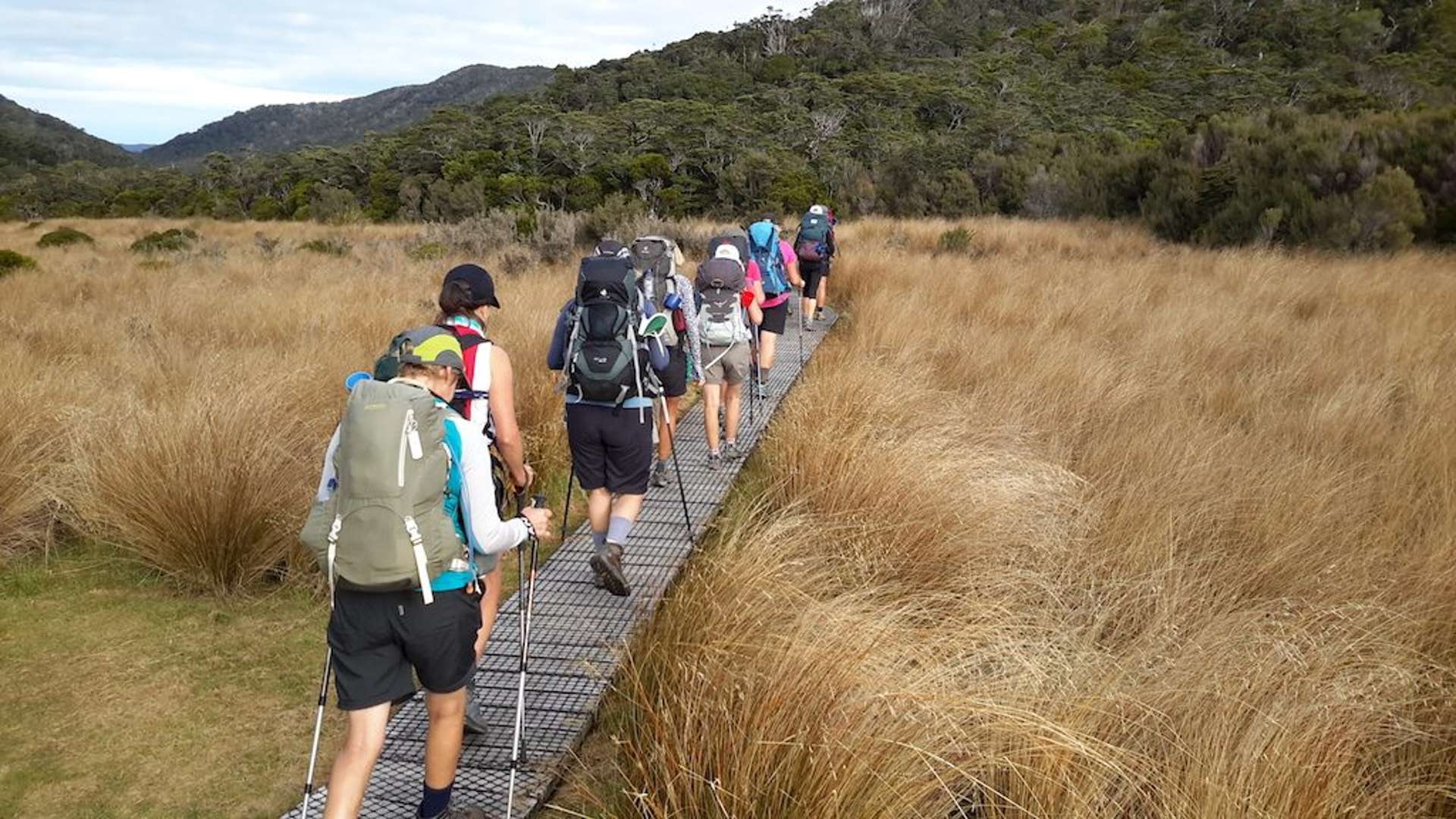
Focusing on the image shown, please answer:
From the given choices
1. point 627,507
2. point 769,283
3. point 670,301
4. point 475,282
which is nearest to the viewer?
point 475,282

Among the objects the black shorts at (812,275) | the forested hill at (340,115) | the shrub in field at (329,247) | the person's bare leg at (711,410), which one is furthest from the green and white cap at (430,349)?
the forested hill at (340,115)

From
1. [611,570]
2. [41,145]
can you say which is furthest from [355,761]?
[41,145]

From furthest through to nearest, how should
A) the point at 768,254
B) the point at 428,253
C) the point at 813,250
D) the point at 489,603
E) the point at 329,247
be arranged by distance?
the point at 329,247 → the point at 428,253 → the point at 813,250 → the point at 768,254 → the point at 489,603

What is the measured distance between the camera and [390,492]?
2.22 metres

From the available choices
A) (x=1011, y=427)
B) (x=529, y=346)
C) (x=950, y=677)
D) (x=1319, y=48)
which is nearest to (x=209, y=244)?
(x=529, y=346)

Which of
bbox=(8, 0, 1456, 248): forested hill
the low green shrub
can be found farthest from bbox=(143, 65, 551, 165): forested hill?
the low green shrub

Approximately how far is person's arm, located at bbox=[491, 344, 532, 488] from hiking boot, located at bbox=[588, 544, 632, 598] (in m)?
1.08

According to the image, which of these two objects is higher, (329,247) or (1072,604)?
(329,247)

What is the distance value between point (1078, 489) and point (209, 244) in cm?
2131

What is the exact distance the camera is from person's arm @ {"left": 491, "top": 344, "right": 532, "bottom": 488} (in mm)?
3244

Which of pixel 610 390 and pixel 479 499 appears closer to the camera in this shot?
pixel 479 499

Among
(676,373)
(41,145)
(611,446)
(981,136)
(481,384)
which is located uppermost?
(41,145)

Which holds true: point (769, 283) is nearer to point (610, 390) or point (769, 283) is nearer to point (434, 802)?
point (610, 390)

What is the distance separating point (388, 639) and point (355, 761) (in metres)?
0.36
